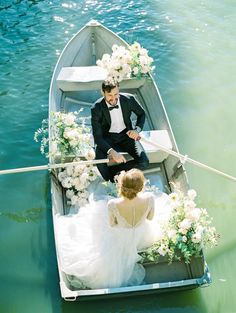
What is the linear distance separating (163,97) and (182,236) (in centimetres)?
433

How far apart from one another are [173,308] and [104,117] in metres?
2.78

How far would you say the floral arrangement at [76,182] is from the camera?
692 centimetres

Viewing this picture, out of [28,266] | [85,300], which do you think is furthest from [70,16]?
[85,300]

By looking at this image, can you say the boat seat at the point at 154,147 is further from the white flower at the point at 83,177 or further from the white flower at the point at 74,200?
the white flower at the point at 74,200

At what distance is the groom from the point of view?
6.83 meters

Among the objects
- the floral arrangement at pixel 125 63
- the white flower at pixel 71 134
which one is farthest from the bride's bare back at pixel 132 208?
the floral arrangement at pixel 125 63

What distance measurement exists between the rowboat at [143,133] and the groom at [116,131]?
27 centimetres

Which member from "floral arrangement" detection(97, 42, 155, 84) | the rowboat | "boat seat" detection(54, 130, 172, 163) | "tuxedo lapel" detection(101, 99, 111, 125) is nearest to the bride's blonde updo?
the rowboat

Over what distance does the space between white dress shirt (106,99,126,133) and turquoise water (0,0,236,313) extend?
61.8 inches

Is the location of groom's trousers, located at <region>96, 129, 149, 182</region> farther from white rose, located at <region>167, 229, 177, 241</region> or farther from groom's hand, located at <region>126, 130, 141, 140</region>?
white rose, located at <region>167, 229, 177, 241</region>

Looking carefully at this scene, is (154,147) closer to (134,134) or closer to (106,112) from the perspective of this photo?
(134,134)

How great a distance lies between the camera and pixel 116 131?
7199 mm

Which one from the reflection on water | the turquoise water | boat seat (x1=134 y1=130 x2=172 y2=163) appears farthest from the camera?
the reflection on water

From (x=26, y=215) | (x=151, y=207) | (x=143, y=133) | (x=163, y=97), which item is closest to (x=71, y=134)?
(x=143, y=133)
